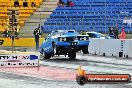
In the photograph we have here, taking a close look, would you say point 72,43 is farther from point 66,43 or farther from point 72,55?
point 72,55

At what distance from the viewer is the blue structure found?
173 feet

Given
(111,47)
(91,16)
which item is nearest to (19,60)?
(111,47)

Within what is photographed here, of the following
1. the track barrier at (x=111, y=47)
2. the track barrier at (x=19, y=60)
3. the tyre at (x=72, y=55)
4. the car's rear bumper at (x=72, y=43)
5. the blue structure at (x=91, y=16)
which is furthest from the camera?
the blue structure at (x=91, y=16)

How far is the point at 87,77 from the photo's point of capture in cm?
901

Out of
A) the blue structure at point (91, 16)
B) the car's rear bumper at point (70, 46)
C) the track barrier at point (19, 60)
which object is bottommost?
the blue structure at point (91, 16)

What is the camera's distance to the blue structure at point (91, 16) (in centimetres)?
5281

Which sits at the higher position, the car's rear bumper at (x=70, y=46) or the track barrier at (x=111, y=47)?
the car's rear bumper at (x=70, y=46)

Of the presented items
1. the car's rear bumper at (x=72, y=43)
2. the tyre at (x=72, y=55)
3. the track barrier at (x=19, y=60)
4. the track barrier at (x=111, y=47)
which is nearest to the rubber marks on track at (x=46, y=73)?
the track barrier at (x=19, y=60)

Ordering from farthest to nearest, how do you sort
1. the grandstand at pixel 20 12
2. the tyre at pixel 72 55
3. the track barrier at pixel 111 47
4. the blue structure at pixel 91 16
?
the grandstand at pixel 20 12, the blue structure at pixel 91 16, the track barrier at pixel 111 47, the tyre at pixel 72 55

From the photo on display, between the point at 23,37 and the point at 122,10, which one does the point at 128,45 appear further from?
the point at 122,10

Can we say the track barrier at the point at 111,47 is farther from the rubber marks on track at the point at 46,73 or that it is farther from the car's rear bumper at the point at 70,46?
the rubber marks on track at the point at 46,73

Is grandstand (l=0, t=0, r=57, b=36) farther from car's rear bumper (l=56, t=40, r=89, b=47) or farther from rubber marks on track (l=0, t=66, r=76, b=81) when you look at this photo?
rubber marks on track (l=0, t=66, r=76, b=81)

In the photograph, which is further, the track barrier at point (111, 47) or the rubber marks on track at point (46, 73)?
the track barrier at point (111, 47)

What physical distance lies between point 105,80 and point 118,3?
4852cm
